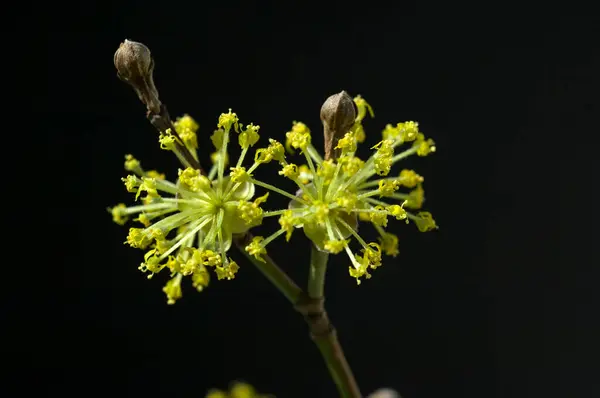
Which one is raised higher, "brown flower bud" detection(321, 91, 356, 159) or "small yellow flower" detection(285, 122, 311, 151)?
"small yellow flower" detection(285, 122, 311, 151)

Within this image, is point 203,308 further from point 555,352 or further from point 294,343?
point 555,352

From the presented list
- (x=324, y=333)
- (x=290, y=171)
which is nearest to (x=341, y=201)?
(x=290, y=171)

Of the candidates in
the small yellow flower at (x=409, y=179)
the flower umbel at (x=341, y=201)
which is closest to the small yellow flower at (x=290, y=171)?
the flower umbel at (x=341, y=201)

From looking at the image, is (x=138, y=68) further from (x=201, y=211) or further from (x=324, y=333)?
(x=324, y=333)

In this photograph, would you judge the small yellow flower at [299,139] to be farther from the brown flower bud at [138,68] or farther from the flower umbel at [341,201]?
the brown flower bud at [138,68]

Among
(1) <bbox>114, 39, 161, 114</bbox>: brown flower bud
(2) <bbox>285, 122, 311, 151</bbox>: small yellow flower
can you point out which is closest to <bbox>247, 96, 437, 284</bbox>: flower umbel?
(2) <bbox>285, 122, 311, 151</bbox>: small yellow flower

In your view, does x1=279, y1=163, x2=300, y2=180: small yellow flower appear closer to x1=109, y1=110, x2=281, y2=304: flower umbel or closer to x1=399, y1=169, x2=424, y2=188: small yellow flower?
x1=109, y1=110, x2=281, y2=304: flower umbel
